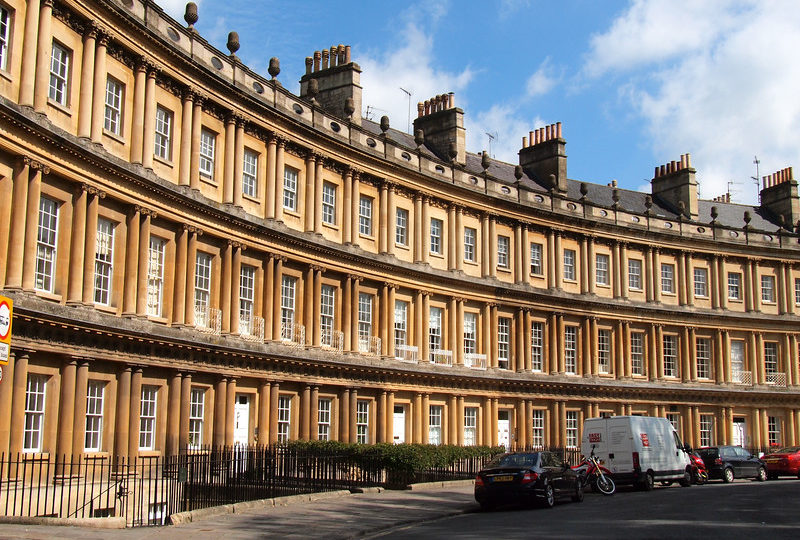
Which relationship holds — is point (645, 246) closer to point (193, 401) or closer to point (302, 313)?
point (302, 313)

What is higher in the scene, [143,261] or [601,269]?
[601,269]

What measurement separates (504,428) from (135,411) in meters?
21.6

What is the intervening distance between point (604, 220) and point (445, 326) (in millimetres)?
12780

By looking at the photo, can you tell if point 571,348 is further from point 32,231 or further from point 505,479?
point 32,231

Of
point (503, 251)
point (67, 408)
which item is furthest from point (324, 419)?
point (503, 251)

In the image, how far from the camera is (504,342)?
4197 centimetres

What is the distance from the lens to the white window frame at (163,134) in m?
26.0

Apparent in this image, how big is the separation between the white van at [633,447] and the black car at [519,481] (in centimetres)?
614

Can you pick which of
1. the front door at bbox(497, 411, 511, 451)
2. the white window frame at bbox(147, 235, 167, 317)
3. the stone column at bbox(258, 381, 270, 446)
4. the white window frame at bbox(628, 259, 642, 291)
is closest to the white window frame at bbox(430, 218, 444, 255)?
the front door at bbox(497, 411, 511, 451)

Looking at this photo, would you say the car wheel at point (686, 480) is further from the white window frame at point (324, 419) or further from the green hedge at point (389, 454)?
the white window frame at point (324, 419)

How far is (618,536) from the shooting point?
1583cm

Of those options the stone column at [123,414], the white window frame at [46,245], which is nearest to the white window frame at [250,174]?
the stone column at [123,414]

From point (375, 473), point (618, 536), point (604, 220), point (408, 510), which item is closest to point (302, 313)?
point (375, 473)

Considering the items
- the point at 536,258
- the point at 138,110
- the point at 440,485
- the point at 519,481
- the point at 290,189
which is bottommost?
the point at 440,485
